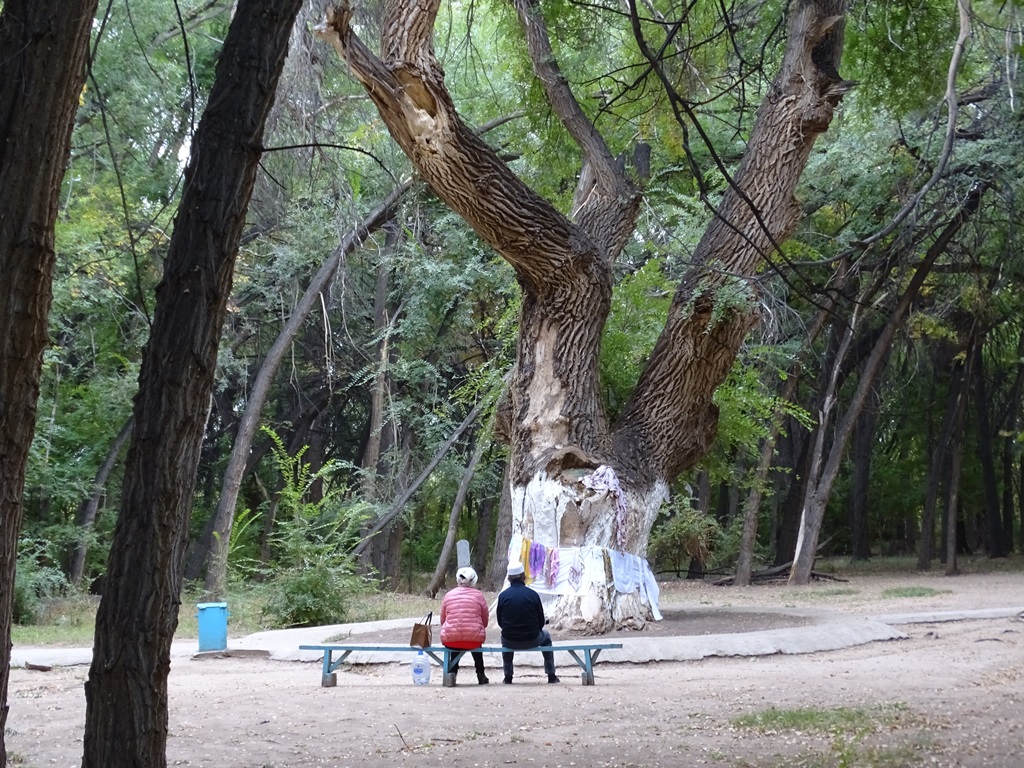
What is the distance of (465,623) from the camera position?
10.3 m

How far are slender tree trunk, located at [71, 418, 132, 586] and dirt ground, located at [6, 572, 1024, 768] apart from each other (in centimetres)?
1209

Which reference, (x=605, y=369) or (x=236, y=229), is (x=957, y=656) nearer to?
(x=605, y=369)

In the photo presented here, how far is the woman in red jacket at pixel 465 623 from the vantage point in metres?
10.2

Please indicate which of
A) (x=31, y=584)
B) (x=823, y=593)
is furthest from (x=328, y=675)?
(x=823, y=593)

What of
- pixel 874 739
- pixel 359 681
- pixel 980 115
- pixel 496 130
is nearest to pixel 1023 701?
pixel 874 739

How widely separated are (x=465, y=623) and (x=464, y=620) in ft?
0.10

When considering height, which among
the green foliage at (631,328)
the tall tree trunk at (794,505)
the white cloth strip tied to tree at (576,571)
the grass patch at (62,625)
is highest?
the green foliage at (631,328)

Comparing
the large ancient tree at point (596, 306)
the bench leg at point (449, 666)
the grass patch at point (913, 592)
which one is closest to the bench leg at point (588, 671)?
the bench leg at point (449, 666)

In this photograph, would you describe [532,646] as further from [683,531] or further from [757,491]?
[683,531]

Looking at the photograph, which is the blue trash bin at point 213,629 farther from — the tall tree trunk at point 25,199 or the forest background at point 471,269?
the tall tree trunk at point 25,199

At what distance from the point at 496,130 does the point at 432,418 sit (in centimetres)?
771

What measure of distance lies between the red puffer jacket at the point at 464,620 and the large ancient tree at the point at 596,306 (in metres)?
3.53

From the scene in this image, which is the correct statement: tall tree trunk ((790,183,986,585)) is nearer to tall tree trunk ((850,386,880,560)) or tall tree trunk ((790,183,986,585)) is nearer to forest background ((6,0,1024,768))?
forest background ((6,0,1024,768))

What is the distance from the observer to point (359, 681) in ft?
36.8
